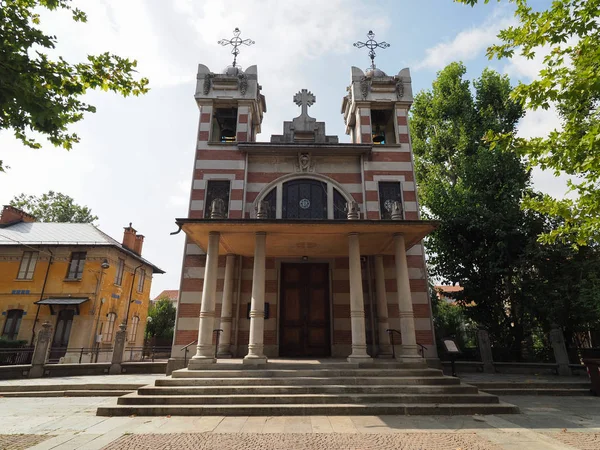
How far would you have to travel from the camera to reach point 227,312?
1235cm

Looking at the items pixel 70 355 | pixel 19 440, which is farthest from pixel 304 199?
pixel 70 355

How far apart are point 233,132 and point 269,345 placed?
10.4 meters

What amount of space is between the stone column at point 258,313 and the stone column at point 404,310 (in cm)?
405

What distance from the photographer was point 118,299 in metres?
23.6

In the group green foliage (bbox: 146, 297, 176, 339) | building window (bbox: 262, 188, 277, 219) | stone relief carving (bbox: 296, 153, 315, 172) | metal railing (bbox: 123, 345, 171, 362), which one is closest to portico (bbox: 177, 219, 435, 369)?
building window (bbox: 262, 188, 277, 219)

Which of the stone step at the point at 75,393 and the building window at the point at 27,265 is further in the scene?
the building window at the point at 27,265

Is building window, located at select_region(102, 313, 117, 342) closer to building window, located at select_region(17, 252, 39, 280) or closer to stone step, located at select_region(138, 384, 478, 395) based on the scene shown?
building window, located at select_region(17, 252, 39, 280)

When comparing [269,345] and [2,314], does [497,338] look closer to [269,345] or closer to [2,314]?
[269,345]

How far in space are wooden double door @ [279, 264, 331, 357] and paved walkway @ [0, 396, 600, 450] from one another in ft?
19.3

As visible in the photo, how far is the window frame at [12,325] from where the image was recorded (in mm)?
20256

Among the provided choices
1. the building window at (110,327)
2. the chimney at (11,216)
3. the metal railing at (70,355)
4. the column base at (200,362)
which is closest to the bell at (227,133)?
the column base at (200,362)

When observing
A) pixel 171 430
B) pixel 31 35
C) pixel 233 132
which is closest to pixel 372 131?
pixel 233 132

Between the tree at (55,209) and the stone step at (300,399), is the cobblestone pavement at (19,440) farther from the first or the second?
the tree at (55,209)

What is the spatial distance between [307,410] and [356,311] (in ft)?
10.9
